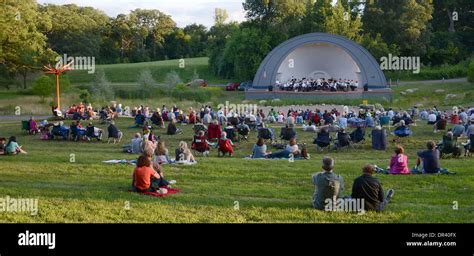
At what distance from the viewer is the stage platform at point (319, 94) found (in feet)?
126

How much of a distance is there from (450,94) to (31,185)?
1290 inches

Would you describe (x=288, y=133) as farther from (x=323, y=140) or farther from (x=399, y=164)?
(x=399, y=164)

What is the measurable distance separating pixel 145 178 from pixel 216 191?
1.37m

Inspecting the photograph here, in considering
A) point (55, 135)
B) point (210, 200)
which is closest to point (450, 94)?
point (55, 135)

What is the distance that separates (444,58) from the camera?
184 ft

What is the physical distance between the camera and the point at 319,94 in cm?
3872

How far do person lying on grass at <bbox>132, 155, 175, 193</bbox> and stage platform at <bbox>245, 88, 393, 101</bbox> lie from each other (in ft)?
90.8

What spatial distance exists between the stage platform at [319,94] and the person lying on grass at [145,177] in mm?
27678

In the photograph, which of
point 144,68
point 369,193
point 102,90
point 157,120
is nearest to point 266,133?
point 157,120

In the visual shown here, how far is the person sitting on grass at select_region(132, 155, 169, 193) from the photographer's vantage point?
10273 millimetres

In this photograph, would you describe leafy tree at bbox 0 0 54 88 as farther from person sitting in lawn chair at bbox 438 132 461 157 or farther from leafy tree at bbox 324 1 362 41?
leafy tree at bbox 324 1 362 41

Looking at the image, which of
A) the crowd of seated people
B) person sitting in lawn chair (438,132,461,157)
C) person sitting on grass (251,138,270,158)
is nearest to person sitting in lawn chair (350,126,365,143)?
person sitting in lawn chair (438,132,461,157)

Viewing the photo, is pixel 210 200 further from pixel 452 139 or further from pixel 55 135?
pixel 55 135

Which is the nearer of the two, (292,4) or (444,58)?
(444,58)
